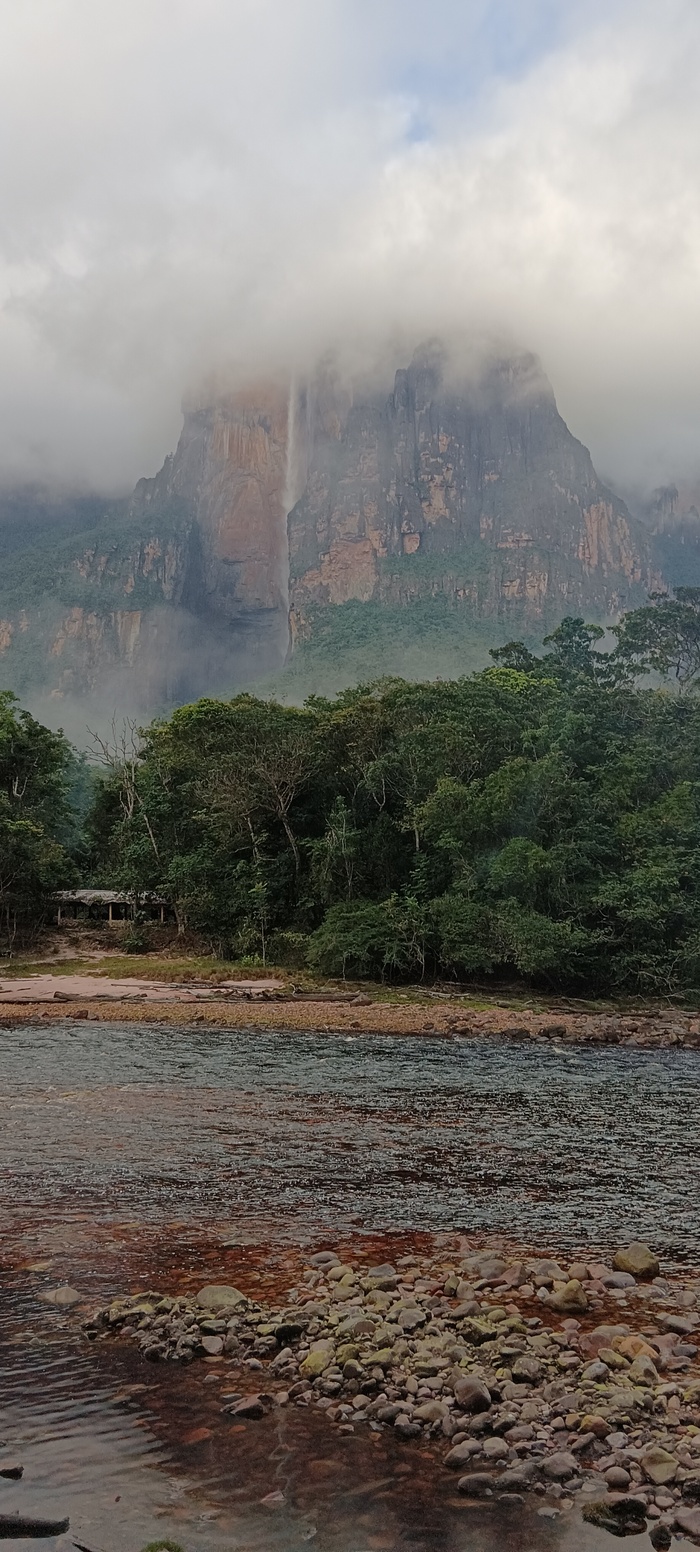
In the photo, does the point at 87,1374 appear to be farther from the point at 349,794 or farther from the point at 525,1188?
the point at 349,794

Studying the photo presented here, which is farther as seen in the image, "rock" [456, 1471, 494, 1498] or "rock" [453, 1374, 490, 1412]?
"rock" [453, 1374, 490, 1412]

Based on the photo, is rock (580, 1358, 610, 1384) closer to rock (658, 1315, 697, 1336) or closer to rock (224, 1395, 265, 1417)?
rock (658, 1315, 697, 1336)

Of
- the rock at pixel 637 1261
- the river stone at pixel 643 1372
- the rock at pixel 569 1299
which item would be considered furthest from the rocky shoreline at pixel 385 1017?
the river stone at pixel 643 1372

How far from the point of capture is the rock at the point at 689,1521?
5.51m

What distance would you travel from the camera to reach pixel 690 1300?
29.0 ft

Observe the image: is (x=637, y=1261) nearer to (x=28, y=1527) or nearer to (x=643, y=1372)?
(x=643, y=1372)

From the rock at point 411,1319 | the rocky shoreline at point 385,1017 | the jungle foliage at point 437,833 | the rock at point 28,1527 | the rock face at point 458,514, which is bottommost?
the rocky shoreline at point 385,1017

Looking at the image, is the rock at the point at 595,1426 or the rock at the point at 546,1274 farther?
the rock at the point at 546,1274

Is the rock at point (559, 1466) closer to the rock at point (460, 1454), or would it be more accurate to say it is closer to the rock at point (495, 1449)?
the rock at point (495, 1449)

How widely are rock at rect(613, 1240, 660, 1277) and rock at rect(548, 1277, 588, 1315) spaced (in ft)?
3.74

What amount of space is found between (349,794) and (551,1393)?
41939mm

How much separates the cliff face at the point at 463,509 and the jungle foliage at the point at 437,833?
349ft

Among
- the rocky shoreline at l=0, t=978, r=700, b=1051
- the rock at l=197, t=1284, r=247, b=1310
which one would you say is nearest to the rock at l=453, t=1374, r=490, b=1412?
the rock at l=197, t=1284, r=247, b=1310

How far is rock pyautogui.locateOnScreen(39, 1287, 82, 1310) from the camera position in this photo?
28.3 ft
